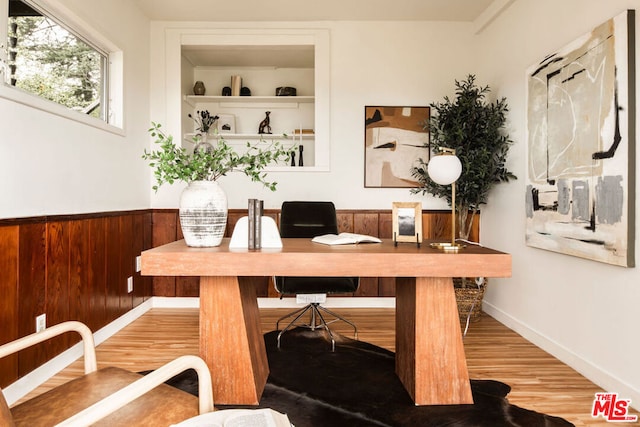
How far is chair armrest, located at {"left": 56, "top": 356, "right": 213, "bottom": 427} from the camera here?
2.75 ft

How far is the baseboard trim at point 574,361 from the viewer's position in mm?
2049

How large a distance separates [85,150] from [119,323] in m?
1.39

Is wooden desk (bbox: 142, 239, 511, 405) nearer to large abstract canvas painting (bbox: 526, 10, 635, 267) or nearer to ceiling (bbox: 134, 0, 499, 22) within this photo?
large abstract canvas painting (bbox: 526, 10, 635, 267)

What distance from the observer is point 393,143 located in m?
3.95

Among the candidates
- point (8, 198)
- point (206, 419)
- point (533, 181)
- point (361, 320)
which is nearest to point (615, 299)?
point (533, 181)

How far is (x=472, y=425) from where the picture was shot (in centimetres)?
177

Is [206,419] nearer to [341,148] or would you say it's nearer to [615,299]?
[615,299]

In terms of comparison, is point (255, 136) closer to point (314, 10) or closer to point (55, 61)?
point (314, 10)

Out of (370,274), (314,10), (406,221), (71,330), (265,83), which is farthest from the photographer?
(265,83)

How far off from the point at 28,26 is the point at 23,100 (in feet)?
1.70

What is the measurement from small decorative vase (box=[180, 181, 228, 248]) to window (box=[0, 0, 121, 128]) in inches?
47.2

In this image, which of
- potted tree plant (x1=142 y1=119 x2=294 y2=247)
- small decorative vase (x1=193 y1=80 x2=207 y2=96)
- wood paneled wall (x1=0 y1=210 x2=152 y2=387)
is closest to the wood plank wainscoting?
wood paneled wall (x1=0 y1=210 x2=152 y2=387)

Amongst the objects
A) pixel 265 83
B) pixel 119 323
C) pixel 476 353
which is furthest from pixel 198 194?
pixel 265 83

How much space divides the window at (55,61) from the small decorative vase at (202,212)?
1.20 meters
